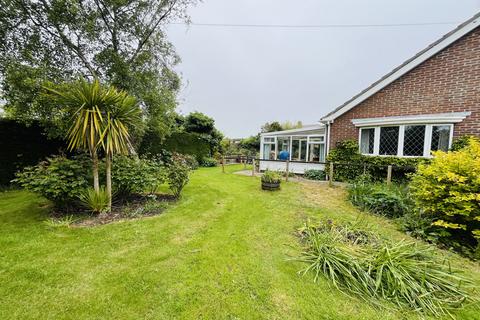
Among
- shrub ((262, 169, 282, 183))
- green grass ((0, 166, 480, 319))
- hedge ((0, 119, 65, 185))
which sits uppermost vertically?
hedge ((0, 119, 65, 185))

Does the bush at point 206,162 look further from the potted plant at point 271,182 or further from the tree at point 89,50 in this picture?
the potted plant at point 271,182

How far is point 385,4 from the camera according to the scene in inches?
381

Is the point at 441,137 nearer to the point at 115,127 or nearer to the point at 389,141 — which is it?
the point at 389,141

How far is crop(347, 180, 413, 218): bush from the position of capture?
4673 mm

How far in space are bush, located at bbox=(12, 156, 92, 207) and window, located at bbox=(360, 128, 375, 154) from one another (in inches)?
392

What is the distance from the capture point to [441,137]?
265 inches

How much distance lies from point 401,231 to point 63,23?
10041 millimetres

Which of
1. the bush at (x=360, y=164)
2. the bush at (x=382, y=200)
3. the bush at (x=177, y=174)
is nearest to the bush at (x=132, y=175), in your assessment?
the bush at (x=177, y=174)

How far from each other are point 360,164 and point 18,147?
12.2m

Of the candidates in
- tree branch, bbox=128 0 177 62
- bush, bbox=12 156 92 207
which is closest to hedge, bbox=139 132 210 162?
tree branch, bbox=128 0 177 62

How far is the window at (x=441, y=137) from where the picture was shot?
6.67m

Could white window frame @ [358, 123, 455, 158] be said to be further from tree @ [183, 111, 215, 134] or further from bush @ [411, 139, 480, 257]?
tree @ [183, 111, 215, 134]

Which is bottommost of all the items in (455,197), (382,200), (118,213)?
(118,213)

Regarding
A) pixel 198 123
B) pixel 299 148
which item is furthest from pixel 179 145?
pixel 299 148
